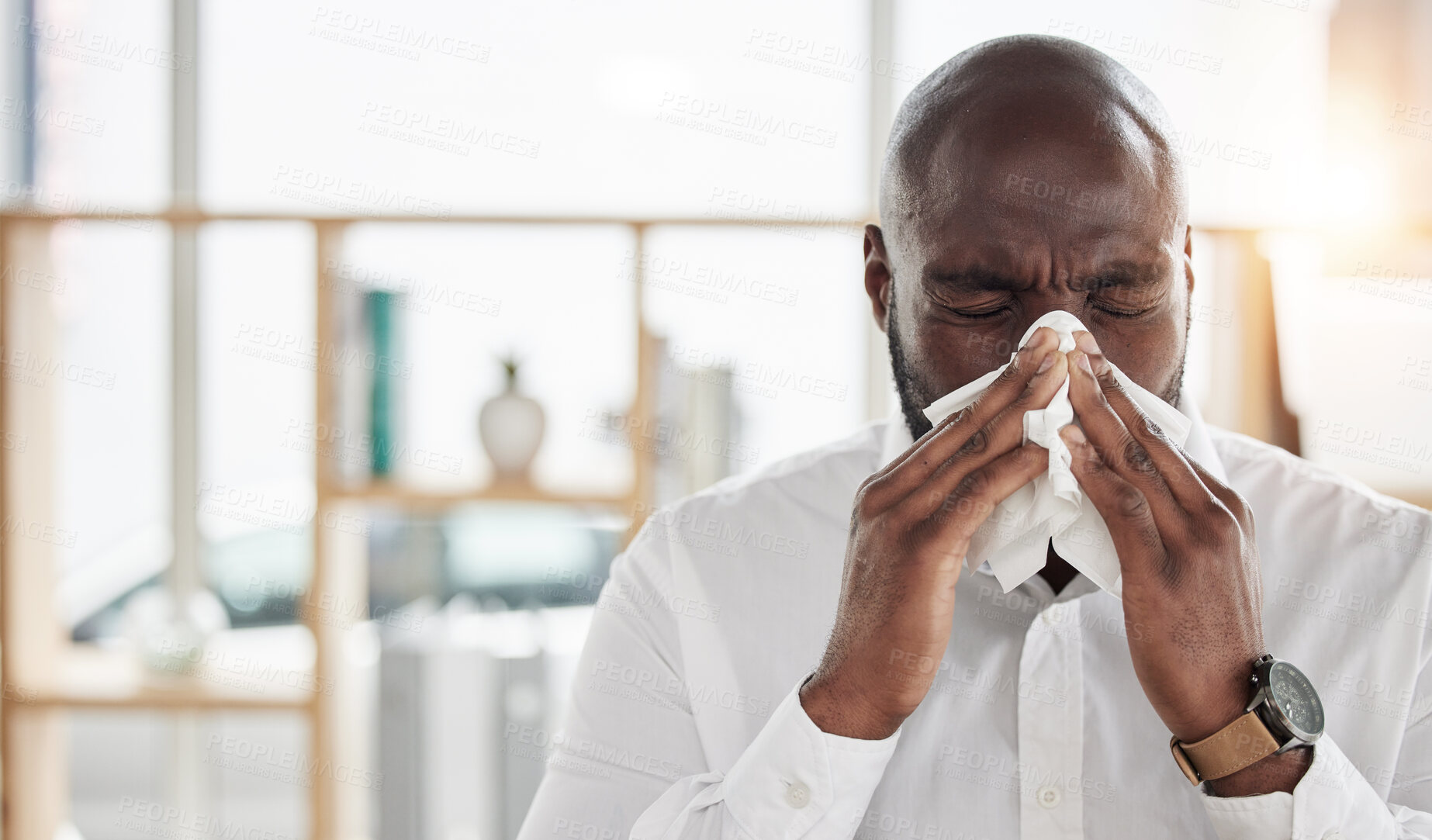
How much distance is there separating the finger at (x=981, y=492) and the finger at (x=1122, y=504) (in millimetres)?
25

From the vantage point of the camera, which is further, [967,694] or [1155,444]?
[967,694]

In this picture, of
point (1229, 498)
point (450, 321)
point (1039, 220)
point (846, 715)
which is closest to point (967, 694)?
point (846, 715)

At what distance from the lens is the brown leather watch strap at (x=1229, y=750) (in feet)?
2.72

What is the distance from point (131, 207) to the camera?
88.9 inches

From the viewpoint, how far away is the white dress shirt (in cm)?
98

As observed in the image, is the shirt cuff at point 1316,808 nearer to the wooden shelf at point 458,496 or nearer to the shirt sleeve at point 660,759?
the shirt sleeve at point 660,759

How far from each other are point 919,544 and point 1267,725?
29 centimetres

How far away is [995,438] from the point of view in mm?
859

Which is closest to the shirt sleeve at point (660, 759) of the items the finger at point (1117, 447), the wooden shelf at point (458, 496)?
the finger at point (1117, 447)

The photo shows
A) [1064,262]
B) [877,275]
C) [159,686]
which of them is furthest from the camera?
[159,686]

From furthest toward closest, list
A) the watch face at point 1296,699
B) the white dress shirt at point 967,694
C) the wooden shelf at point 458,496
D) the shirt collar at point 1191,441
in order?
the wooden shelf at point 458,496, the shirt collar at point 1191,441, the white dress shirt at point 967,694, the watch face at point 1296,699

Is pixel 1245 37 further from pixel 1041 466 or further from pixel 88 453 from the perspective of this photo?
pixel 88 453

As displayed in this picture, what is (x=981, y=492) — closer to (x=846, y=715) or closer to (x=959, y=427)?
(x=959, y=427)

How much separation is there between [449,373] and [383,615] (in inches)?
23.8
